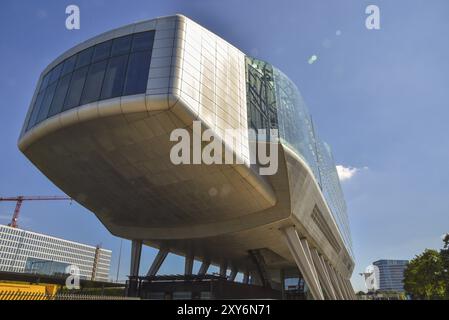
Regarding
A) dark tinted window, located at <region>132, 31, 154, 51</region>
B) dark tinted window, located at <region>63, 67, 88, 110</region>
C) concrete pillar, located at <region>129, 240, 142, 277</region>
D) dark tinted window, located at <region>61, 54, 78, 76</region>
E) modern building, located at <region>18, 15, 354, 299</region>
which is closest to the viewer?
modern building, located at <region>18, 15, 354, 299</region>

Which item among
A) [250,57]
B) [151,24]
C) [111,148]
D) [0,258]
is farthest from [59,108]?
[0,258]

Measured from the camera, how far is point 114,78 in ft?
70.0

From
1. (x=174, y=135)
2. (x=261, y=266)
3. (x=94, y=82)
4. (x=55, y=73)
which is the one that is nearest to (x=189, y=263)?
(x=261, y=266)

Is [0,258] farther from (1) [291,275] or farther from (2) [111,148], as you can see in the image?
(2) [111,148]

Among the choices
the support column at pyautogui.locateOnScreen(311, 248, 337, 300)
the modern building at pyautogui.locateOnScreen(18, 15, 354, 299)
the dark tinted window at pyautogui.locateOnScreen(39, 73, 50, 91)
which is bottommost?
the support column at pyautogui.locateOnScreen(311, 248, 337, 300)

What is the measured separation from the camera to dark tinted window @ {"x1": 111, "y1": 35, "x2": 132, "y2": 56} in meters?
22.4

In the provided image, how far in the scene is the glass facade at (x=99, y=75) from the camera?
68.2 feet

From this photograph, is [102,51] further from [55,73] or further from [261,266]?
[261,266]

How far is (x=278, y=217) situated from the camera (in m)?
30.3

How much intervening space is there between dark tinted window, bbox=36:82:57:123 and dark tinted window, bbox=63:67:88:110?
217 centimetres

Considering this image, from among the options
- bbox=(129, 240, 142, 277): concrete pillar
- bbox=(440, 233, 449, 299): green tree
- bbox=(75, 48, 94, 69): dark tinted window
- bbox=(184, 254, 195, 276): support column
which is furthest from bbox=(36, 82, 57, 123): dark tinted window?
bbox=(440, 233, 449, 299): green tree

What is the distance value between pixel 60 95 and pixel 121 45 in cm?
579

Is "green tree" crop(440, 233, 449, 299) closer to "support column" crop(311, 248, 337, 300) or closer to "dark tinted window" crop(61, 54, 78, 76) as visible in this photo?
"support column" crop(311, 248, 337, 300)
